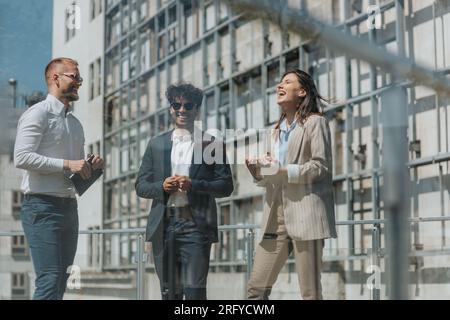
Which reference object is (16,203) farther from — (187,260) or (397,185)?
(397,185)

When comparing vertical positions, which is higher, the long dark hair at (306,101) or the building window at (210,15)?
the building window at (210,15)

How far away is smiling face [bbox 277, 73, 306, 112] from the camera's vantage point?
3.25m

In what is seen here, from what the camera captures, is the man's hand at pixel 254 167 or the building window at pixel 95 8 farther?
the building window at pixel 95 8

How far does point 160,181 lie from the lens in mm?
3223

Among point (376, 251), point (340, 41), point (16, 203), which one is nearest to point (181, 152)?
point (16, 203)

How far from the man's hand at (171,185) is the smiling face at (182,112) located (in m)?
0.18

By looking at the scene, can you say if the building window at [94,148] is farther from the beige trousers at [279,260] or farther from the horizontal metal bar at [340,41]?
the horizontal metal bar at [340,41]

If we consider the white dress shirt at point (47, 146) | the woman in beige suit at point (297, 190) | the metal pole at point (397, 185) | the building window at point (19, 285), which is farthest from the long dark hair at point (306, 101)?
the metal pole at point (397, 185)

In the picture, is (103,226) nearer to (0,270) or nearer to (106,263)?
(106,263)

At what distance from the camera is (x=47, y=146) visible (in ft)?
10.7

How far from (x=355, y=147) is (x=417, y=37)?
0.44 m

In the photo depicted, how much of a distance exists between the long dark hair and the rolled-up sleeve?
774mm

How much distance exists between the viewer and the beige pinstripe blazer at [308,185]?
124 inches

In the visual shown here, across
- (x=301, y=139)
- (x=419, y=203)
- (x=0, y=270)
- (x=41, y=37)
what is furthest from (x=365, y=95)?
(x=0, y=270)
